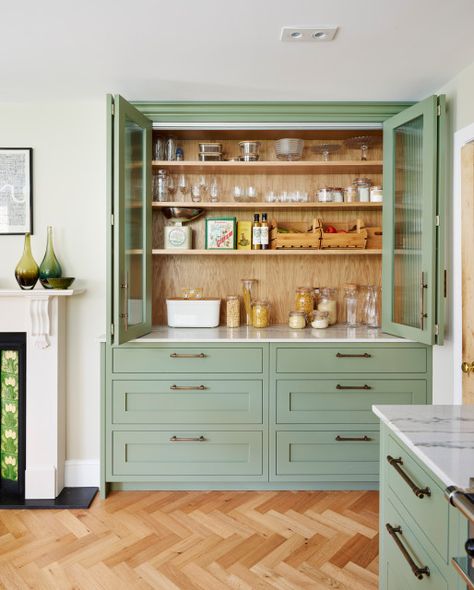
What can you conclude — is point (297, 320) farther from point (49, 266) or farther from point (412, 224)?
point (49, 266)

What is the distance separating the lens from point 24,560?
2.41 meters

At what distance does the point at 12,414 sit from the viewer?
3197mm

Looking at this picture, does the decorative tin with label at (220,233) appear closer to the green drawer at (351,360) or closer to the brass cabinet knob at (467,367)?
the green drawer at (351,360)

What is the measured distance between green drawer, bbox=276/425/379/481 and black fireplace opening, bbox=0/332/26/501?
5.19ft

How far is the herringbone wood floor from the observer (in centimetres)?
225

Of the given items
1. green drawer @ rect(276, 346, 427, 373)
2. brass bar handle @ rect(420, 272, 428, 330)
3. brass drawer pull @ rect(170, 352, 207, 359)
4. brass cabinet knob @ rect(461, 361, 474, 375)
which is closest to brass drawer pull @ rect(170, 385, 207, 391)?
brass drawer pull @ rect(170, 352, 207, 359)

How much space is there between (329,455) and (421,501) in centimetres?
177

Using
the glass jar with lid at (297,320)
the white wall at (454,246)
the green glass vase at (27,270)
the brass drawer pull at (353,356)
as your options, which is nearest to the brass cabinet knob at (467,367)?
the white wall at (454,246)

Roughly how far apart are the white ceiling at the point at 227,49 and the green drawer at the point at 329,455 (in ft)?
6.70

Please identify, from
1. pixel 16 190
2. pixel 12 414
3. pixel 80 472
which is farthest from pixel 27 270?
pixel 80 472

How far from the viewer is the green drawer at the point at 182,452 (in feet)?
9.97

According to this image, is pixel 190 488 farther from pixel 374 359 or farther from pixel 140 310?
pixel 374 359

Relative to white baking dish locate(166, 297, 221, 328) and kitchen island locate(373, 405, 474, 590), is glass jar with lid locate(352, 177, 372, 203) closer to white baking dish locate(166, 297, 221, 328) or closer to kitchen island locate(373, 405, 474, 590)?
white baking dish locate(166, 297, 221, 328)

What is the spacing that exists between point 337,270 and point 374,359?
2.55 feet
